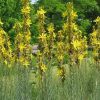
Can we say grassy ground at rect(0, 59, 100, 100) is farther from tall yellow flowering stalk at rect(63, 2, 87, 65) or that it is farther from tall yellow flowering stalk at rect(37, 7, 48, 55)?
tall yellow flowering stalk at rect(37, 7, 48, 55)

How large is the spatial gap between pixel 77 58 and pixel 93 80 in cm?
133

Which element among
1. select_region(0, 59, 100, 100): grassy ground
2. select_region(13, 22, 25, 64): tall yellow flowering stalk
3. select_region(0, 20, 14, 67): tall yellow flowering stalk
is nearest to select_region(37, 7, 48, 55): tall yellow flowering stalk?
select_region(13, 22, 25, 64): tall yellow flowering stalk

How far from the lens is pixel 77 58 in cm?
639

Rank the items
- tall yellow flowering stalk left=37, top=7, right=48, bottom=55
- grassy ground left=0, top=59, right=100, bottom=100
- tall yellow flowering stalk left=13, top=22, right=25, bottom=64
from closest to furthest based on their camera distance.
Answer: tall yellow flowering stalk left=37, top=7, right=48, bottom=55
tall yellow flowering stalk left=13, top=22, right=25, bottom=64
grassy ground left=0, top=59, right=100, bottom=100

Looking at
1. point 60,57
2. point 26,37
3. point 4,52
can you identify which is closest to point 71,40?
point 60,57

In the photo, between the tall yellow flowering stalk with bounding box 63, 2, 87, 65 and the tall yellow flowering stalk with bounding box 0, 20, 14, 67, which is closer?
the tall yellow flowering stalk with bounding box 63, 2, 87, 65

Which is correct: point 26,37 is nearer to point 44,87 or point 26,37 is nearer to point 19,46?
point 19,46

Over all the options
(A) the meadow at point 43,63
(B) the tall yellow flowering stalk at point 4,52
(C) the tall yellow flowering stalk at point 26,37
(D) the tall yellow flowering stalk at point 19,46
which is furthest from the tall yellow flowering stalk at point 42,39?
(B) the tall yellow flowering stalk at point 4,52

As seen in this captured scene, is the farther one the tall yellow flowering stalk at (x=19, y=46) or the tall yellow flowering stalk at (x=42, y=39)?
the tall yellow flowering stalk at (x=19, y=46)

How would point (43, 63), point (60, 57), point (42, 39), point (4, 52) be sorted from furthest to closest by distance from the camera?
point (4, 52) → point (60, 57) → point (43, 63) → point (42, 39)

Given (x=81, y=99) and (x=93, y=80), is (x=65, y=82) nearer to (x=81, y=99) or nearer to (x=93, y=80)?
(x=81, y=99)

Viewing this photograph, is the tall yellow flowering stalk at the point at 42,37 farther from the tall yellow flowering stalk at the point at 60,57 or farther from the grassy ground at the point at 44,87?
the grassy ground at the point at 44,87

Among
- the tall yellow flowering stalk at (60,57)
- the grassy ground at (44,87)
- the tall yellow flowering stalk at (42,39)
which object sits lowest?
the grassy ground at (44,87)

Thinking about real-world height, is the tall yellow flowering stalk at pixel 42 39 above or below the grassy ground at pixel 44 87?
above
